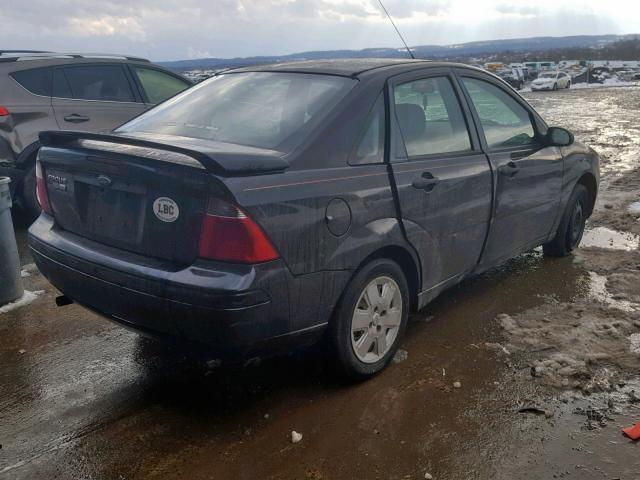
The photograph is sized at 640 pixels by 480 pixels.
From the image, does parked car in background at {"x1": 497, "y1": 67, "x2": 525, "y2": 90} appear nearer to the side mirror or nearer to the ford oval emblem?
the side mirror

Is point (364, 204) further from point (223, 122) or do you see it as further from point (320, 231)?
point (223, 122)

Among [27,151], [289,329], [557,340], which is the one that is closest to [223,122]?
[289,329]

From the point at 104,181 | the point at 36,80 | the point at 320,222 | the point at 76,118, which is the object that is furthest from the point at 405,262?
the point at 36,80

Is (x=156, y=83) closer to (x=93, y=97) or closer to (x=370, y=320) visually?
(x=93, y=97)

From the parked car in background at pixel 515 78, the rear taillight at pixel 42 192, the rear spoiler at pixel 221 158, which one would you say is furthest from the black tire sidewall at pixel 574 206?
the parked car in background at pixel 515 78

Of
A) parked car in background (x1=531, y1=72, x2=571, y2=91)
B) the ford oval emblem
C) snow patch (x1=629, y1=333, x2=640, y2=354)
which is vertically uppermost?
the ford oval emblem

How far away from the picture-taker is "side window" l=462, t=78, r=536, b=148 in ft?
13.8

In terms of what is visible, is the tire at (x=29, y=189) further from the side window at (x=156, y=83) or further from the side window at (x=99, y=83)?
the side window at (x=156, y=83)

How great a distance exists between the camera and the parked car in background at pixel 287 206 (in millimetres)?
2707

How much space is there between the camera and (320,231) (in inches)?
115

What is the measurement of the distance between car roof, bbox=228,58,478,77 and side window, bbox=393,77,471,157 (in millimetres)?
121

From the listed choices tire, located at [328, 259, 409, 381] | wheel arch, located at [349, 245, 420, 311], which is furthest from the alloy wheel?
wheel arch, located at [349, 245, 420, 311]

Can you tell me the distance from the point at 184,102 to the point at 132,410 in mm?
1901

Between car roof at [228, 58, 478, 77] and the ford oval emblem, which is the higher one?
car roof at [228, 58, 478, 77]
